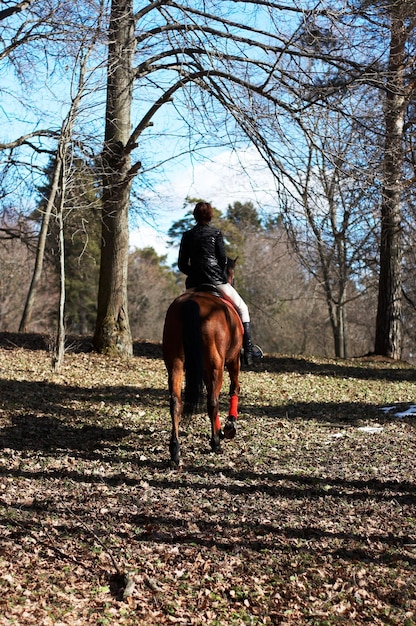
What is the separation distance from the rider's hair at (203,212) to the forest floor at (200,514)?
2660mm

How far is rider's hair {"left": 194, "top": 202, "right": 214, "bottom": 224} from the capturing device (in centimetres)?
843

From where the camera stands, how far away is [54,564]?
4.76 metres

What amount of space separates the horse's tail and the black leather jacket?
99cm

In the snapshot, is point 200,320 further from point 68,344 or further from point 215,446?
point 68,344

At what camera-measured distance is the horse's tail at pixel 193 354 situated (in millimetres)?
7441

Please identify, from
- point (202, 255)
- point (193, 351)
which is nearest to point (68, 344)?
point (202, 255)

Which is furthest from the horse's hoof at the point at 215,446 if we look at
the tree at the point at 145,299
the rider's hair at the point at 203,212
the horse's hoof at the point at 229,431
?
the tree at the point at 145,299

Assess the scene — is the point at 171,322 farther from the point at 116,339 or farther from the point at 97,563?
the point at 116,339

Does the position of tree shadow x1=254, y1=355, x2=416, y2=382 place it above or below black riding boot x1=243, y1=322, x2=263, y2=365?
below

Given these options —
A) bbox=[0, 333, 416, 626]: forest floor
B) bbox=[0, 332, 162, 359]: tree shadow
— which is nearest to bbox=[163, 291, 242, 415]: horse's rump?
bbox=[0, 333, 416, 626]: forest floor

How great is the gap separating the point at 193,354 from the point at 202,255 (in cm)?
144

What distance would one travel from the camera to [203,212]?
8.45 m

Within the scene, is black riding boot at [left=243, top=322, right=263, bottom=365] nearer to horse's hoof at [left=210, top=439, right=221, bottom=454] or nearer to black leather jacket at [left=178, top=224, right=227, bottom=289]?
black leather jacket at [left=178, top=224, right=227, bottom=289]

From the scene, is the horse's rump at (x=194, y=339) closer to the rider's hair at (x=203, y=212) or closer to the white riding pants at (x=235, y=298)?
the white riding pants at (x=235, y=298)
